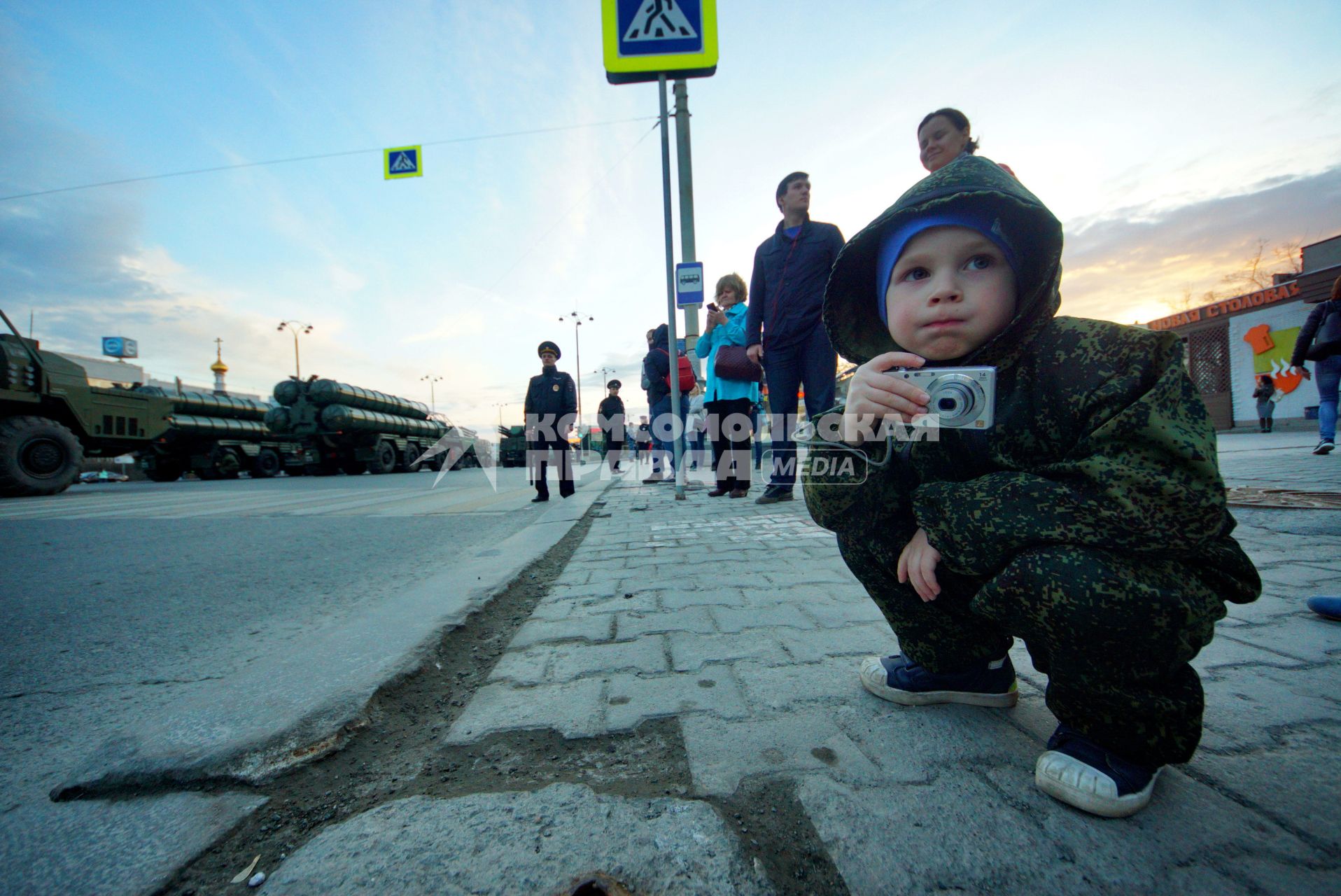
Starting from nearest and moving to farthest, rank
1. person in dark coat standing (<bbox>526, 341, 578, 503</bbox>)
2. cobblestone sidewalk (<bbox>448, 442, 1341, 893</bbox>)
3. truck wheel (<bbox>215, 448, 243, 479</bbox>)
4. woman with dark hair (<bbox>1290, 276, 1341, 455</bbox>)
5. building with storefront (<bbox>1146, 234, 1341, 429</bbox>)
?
cobblestone sidewalk (<bbox>448, 442, 1341, 893</bbox>) → woman with dark hair (<bbox>1290, 276, 1341, 455</bbox>) → person in dark coat standing (<bbox>526, 341, 578, 503</bbox>) → building with storefront (<bbox>1146, 234, 1341, 429</bbox>) → truck wheel (<bbox>215, 448, 243, 479</bbox>)

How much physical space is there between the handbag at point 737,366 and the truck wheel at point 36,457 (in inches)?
383

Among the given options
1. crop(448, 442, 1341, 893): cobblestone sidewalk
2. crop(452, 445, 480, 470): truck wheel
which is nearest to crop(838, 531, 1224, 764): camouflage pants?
crop(448, 442, 1341, 893): cobblestone sidewalk

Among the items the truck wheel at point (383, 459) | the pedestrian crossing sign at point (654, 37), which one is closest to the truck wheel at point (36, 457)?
the truck wheel at point (383, 459)

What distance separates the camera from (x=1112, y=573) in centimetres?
84

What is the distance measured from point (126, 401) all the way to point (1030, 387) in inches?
581

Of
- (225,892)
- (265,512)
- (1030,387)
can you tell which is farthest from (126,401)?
(1030,387)

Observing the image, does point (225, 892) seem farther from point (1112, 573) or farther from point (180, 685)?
point (1112, 573)

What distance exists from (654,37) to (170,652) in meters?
5.86

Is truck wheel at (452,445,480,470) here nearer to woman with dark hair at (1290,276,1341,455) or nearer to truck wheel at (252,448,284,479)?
truck wheel at (252,448,284,479)

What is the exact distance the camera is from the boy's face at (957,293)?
1.04 m

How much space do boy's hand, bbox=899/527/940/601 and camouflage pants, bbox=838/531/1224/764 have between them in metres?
0.08

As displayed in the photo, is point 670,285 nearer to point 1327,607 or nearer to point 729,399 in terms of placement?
point 729,399

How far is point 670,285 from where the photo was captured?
545 cm

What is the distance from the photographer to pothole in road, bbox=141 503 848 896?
30.9 inches
